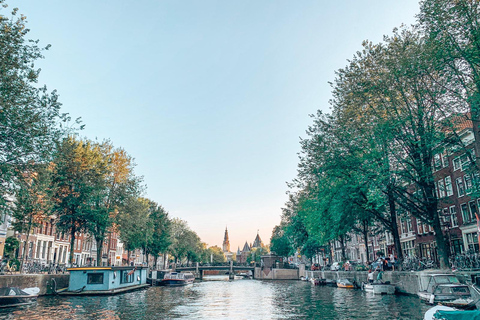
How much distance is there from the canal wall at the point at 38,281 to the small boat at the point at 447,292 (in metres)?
33.1

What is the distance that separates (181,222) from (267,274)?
3187cm

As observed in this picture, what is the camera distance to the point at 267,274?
99625 mm

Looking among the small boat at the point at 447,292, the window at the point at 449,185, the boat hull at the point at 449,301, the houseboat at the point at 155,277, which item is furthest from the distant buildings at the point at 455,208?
the houseboat at the point at 155,277

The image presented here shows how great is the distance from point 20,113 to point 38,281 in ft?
64.9

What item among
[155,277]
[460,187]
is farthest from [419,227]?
[155,277]

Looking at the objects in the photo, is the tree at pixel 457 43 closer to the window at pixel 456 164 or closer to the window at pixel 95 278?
the window at pixel 456 164

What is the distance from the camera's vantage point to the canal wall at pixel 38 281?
31609 millimetres

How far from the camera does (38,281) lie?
35.9m

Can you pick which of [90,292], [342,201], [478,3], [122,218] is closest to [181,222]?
[122,218]

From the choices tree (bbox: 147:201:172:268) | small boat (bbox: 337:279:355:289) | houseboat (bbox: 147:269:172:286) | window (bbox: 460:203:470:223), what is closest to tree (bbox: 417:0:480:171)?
window (bbox: 460:203:470:223)

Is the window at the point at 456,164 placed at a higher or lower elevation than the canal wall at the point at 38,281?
higher

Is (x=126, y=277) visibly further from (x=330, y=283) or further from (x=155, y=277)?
(x=330, y=283)

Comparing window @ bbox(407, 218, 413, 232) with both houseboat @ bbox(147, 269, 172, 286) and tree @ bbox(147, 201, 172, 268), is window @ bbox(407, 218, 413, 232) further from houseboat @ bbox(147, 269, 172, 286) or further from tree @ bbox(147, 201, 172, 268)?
tree @ bbox(147, 201, 172, 268)

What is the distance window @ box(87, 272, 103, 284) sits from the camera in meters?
40.5
